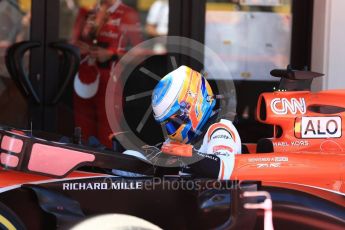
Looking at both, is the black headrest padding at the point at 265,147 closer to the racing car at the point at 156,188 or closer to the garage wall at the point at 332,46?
the racing car at the point at 156,188

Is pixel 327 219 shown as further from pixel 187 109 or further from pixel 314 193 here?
pixel 187 109

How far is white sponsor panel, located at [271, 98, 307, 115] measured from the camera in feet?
10.9

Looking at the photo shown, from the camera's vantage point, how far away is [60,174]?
2.90 metres

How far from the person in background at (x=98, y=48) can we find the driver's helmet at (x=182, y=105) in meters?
3.03

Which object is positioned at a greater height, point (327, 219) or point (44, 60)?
point (44, 60)

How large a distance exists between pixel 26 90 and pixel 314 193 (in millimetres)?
2909

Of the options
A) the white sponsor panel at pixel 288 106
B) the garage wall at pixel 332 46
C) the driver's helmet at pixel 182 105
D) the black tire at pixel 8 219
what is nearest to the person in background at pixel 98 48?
the garage wall at pixel 332 46

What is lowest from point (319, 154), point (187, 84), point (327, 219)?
point (327, 219)

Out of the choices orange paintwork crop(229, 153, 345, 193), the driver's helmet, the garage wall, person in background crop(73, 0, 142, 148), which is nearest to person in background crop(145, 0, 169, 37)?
person in background crop(73, 0, 142, 148)

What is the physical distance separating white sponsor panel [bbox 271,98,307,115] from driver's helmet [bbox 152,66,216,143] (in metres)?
0.32

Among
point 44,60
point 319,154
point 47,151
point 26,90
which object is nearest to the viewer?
point 47,151

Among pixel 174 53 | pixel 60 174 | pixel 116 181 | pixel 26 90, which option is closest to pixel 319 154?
pixel 116 181

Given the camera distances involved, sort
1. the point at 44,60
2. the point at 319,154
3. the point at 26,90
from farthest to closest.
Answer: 1. the point at 44,60
2. the point at 26,90
3. the point at 319,154

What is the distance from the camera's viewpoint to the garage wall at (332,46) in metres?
5.53
